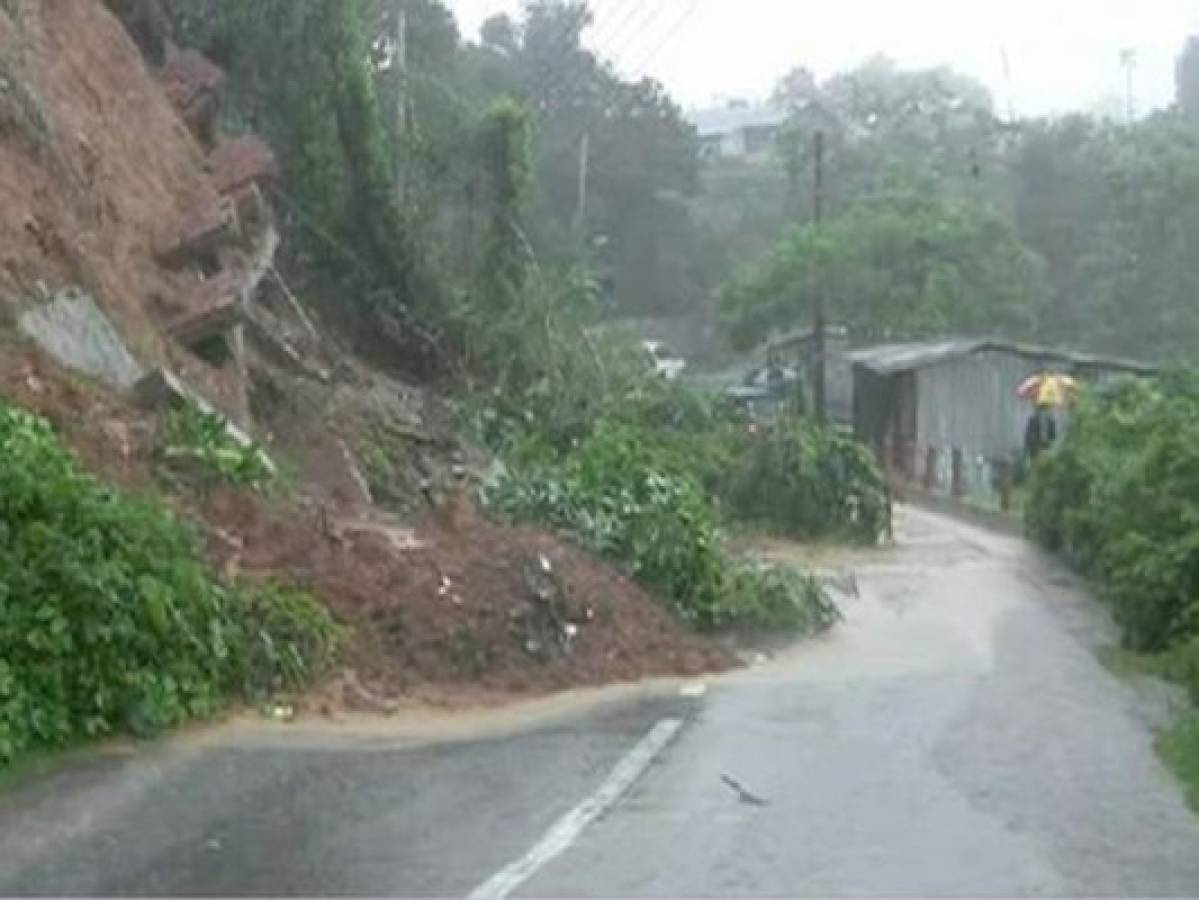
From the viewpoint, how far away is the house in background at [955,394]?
182 feet

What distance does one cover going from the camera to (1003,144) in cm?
8719

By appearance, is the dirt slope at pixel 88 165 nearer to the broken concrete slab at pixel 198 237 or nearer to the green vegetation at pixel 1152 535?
the broken concrete slab at pixel 198 237

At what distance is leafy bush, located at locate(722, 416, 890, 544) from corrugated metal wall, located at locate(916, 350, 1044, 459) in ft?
64.4

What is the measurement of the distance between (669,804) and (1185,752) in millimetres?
4126

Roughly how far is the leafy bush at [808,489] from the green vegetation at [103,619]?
65.4 ft

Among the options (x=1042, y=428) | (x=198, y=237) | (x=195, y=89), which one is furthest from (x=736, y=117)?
(x=198, y=237)

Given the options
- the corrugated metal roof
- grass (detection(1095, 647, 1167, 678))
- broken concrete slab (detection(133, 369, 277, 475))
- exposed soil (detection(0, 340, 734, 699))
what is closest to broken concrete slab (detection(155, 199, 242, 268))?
broken concrete slab (detection(133, 369, 277, 475))

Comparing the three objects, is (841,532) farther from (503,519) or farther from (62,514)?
(62,514)

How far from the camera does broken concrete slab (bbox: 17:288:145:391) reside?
2068 cm

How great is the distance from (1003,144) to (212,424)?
6957cm

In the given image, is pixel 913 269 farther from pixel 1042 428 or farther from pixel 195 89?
pixel 195 89

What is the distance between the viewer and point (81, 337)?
70.1 feet

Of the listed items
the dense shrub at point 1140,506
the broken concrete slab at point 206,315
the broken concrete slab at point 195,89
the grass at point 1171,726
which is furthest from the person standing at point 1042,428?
the broken concrete slab at point 206,315

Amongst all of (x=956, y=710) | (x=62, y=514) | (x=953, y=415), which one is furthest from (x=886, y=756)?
(x=953, y=415)
